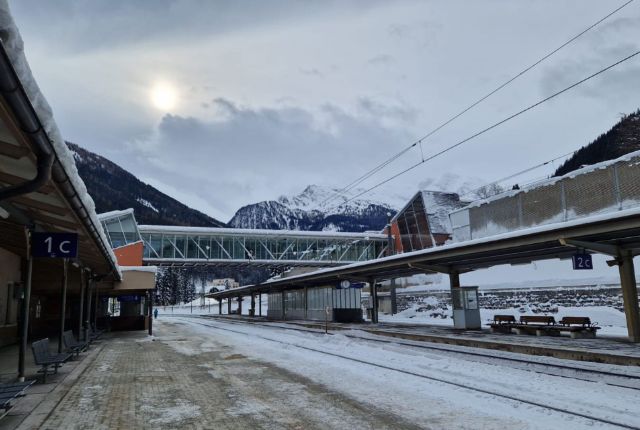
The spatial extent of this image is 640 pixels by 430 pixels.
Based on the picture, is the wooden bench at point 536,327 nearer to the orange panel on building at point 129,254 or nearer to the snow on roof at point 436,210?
the orange panel on building at point 129,254

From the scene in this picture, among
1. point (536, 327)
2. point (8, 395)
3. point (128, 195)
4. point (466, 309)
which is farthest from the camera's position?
point (128, 195)

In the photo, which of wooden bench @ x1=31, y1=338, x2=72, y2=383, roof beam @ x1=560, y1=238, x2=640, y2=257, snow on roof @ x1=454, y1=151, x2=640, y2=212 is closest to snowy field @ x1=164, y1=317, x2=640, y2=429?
roof beam @ x1=560, y1=238, x2=640, y2=257

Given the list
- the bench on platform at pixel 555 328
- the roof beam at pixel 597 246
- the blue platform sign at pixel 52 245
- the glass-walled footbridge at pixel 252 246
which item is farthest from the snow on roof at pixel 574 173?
the glass-walled footbridge at pixel 252 246

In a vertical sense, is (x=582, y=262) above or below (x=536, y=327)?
above

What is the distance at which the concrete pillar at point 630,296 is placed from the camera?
17.0 metres

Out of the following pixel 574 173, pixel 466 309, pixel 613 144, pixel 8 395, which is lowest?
pixel 8 395

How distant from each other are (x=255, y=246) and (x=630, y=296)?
53625mm

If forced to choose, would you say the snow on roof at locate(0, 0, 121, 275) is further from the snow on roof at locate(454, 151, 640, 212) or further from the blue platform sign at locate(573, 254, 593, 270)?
the snow on roof at locate(454, 151, 640, 212)

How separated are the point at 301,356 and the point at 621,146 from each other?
70.1 meters

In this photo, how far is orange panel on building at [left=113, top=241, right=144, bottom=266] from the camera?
141 feet

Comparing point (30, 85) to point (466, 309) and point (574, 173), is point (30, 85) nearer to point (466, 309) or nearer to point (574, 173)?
point (466, 309)

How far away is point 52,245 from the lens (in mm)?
9867

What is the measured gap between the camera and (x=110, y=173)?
15900cm

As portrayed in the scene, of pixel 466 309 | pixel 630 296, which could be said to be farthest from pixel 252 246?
pixel 630 296
